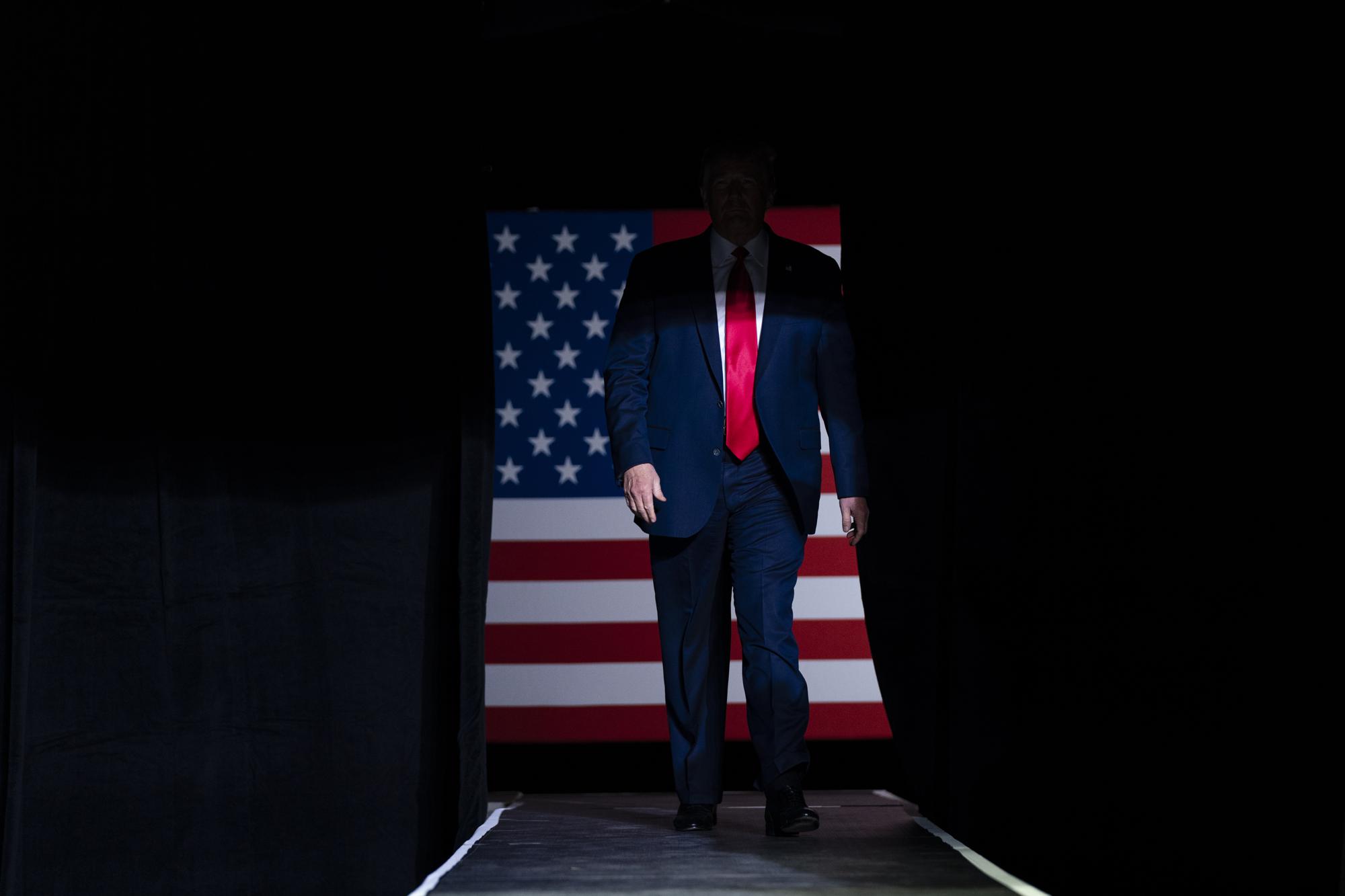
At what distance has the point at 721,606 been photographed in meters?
2.54

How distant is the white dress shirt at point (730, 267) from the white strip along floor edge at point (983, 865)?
1096 mm

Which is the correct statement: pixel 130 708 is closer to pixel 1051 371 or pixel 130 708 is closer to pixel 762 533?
pixel 762 533

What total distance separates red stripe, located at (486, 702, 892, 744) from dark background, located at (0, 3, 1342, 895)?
61cm

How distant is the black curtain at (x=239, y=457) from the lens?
2791 mm

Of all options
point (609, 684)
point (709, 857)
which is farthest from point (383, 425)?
point (709, 857)

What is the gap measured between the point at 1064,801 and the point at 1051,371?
0.98 m

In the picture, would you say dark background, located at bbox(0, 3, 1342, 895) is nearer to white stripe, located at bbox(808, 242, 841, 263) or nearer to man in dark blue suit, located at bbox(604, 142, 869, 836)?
man in dark blue suit, located at bbox(604, 142, 869, 836)

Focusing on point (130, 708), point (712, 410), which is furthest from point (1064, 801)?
point (130, 708)

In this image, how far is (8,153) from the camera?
9.45 feet

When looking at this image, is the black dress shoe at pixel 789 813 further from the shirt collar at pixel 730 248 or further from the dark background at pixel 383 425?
the shirt collar at pixel 730 248

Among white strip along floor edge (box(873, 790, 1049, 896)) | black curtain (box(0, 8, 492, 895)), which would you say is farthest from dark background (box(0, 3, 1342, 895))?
white strip along floor edge (box(873, 790, 1049, 896))

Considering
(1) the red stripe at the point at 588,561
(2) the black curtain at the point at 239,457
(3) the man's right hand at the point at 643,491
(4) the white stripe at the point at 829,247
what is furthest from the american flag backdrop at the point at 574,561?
(3) the man's right hand at the point at 643,491

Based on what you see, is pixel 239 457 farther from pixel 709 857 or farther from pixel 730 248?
pixel 709 857

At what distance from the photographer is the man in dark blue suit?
2.44 m
